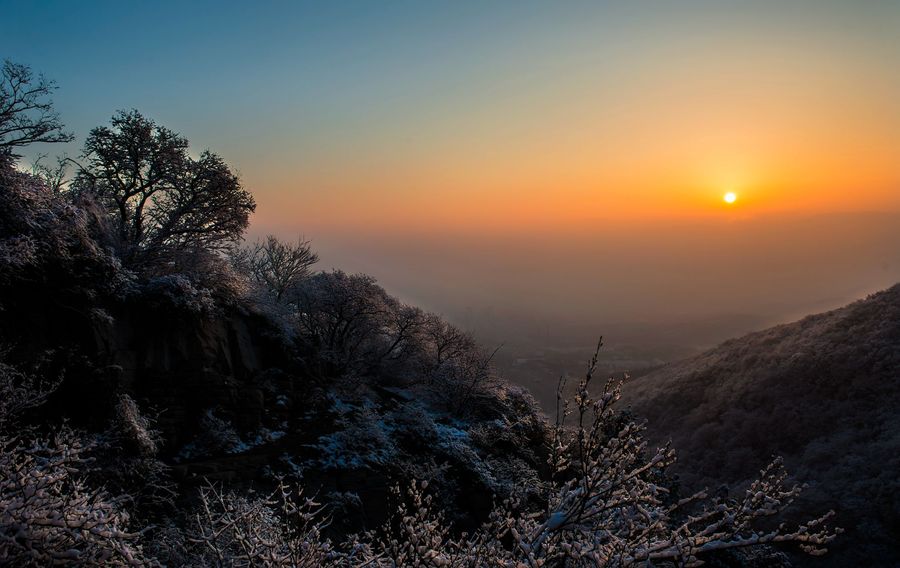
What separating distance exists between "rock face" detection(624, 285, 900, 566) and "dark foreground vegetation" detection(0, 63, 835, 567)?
380 inches

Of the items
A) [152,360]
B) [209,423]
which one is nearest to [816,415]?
[209,423]

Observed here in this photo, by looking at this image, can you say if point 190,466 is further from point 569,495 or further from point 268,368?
point 569,495

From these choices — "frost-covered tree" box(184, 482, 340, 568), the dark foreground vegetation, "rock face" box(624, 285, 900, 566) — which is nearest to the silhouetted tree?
the dark foreground vegetation

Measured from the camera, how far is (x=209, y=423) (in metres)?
14.0

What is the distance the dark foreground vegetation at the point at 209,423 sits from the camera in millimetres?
5035

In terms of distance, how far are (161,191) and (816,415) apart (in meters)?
38.7

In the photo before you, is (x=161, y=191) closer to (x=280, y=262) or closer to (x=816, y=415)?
(x=280, y=262)

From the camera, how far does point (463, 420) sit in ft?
68.9

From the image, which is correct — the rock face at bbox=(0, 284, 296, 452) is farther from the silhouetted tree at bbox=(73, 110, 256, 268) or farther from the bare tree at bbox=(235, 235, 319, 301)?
the bare tree at bbox=(235, 235, 319, 301)

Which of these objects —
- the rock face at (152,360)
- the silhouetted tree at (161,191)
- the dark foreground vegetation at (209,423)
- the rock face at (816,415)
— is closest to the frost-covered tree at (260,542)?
the dark foreground vegetation at (209,423)

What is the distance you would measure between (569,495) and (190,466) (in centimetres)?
1142

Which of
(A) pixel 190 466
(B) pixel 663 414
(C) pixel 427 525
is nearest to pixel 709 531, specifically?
(C) pixel 427 525

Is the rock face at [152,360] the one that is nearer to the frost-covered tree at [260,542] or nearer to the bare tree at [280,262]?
the frost-covered tree at [260,542]

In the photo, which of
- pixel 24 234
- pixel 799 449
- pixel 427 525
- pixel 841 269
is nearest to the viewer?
pixel 427 525
